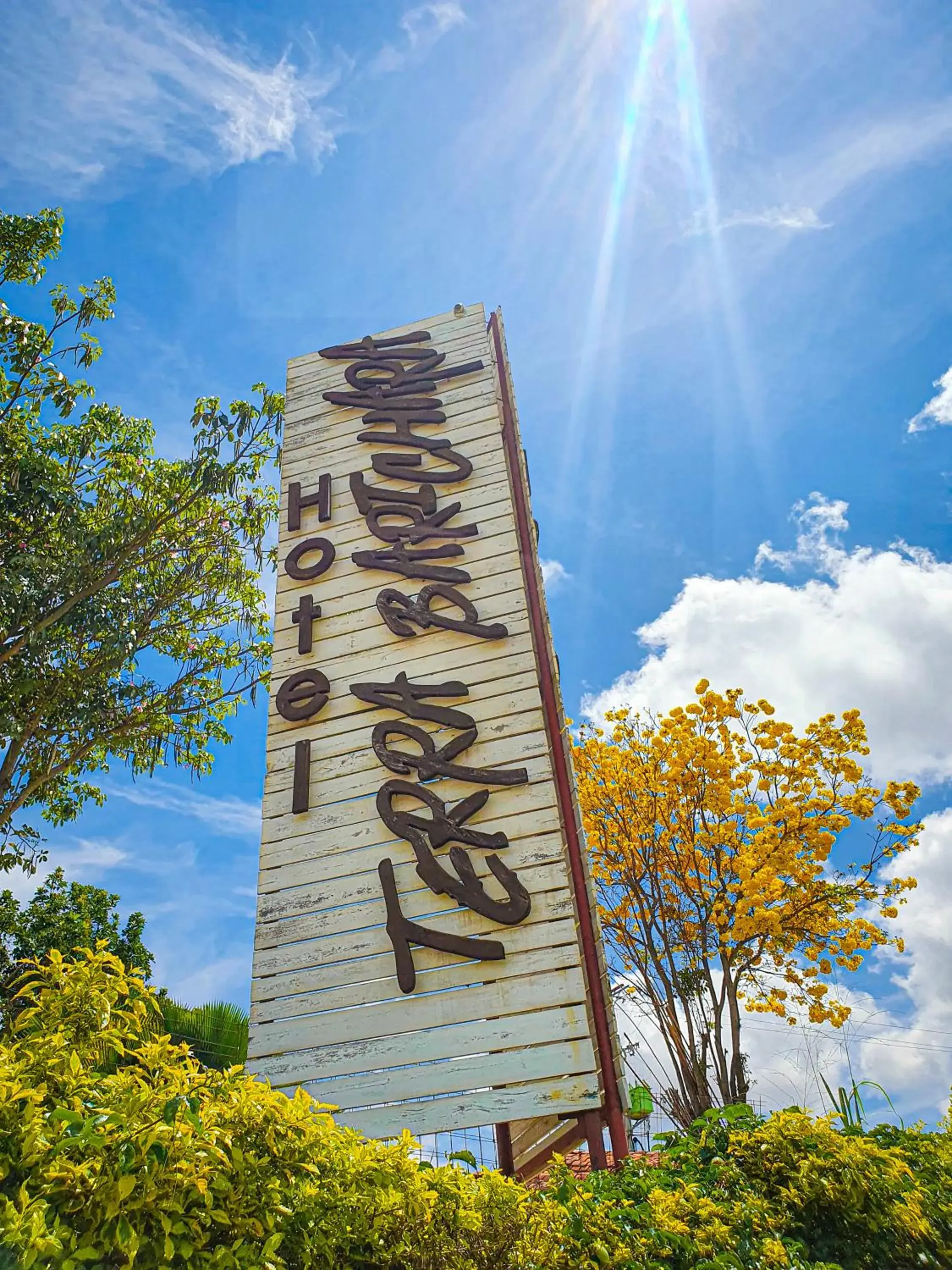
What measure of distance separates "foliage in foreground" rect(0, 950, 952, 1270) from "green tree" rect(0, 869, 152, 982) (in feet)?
33.2

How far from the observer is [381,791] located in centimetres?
458

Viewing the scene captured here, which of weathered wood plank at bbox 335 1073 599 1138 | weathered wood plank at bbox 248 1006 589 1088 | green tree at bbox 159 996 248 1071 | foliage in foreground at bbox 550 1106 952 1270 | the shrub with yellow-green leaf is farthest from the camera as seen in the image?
green tree at bbox 159 996 248 1071

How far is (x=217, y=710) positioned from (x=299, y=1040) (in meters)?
6.01

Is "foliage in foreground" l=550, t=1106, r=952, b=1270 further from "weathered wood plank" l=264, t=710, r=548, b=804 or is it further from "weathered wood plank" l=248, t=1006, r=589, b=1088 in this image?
"weathered wood plank" l=264, t=710, r=548, b=804

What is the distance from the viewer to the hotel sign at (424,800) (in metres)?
3.85

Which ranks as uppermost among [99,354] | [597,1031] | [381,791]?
[99,354]

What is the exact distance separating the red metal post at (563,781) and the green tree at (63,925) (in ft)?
28.7

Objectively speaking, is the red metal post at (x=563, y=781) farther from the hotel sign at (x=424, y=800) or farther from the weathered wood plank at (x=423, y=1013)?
the weathered wood plank at (x=423, y=1013)

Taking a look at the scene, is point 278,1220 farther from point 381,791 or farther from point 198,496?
point 198,496

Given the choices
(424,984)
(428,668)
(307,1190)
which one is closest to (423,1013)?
(424,984)

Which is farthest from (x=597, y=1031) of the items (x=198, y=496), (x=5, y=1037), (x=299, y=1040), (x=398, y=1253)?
(x=198, y=496)

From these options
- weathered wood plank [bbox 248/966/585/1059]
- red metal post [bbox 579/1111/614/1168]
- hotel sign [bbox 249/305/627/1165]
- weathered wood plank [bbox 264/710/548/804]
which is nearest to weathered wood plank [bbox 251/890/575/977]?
hotel sign [bbox 249/305/627/1165]

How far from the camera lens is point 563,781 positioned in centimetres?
449

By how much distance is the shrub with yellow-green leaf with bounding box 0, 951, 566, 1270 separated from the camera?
148cm
